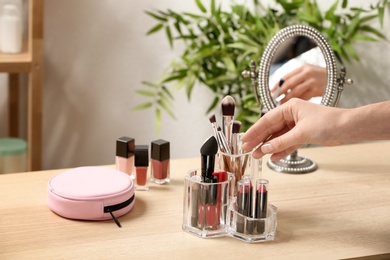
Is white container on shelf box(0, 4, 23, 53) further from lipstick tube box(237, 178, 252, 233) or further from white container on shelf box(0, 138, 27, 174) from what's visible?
lipstick tube box(237, 178, 252, 233)

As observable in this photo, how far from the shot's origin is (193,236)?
1.41 metres

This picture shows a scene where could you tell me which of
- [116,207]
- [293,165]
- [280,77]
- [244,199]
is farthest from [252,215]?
[280,77]

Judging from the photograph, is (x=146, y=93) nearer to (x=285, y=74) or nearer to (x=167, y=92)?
(x=167, y=92)

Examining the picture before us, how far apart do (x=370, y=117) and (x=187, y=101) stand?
1491 mm

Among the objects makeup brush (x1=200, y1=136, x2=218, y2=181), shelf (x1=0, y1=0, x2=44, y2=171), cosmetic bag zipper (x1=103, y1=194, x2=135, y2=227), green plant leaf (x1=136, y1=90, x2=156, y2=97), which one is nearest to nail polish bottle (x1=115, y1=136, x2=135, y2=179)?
cosmetic bag zipper (x1=103, y1=194, x2=135, y2=227)

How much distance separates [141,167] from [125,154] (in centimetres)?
5

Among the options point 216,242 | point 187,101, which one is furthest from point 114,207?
point 187,101

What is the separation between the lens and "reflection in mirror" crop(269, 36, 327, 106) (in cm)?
184

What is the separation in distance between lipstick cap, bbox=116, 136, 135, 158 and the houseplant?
3.18ft

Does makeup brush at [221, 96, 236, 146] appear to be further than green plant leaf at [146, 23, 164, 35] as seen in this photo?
No

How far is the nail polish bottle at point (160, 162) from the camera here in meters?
1.63

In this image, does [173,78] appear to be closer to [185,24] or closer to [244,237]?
[185,24]

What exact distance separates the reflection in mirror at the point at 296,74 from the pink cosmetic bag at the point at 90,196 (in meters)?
0.50

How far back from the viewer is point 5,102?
265 cm
